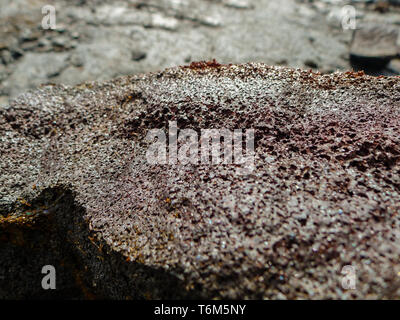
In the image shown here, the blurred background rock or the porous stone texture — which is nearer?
the porous stone texture

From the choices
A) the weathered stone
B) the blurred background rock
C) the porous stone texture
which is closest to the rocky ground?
the porous stone texture

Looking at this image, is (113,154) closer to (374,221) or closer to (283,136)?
(283,136)

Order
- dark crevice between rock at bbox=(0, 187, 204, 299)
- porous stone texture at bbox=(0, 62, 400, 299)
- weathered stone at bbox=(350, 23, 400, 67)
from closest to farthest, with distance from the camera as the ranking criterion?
porous stone texture at bbox=(0, 62, 400, 299), dark crevice between rock at bbox=(0, 187, 204, 299), weathered stone at bbox=(350, 23, 400, 67)

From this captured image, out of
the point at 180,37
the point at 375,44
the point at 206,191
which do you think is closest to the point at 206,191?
the point at 206,191

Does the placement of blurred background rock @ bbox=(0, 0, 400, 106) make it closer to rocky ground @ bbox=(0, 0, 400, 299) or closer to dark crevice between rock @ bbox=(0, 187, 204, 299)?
rocky ground @ bbox=(0, 0, 400, 299)

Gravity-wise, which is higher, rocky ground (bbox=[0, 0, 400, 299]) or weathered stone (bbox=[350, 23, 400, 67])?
weathered stone (bbox=[350, 23, 400, 67])

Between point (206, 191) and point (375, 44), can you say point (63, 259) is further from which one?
point (375, 44)

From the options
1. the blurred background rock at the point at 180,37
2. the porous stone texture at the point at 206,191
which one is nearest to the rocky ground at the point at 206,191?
the porous stone texture at the point at 206,191

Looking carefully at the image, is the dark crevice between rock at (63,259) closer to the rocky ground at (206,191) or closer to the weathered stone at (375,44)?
the rocky ground at (206,191)
